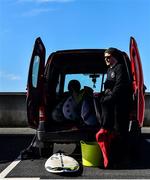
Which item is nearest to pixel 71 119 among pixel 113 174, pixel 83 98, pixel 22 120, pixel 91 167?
pixel 83 98

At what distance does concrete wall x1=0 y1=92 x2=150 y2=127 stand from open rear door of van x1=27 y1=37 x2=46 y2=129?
1001 centimetres

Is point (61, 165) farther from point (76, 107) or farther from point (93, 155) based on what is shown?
point (76, 107)

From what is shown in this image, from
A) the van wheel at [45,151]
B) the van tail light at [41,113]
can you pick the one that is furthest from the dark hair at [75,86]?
the van wheel at [45,151]

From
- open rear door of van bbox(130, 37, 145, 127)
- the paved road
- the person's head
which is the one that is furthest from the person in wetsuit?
the paved road

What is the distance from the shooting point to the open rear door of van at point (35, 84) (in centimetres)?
946

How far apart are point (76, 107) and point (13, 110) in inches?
407

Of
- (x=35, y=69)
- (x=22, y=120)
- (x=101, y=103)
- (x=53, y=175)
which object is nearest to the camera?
(x=53, y=175)

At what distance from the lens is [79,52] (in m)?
9.79

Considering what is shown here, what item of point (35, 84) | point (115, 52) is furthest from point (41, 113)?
point (115, 52)

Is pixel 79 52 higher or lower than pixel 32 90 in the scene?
higher

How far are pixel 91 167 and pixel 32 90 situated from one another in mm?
1554

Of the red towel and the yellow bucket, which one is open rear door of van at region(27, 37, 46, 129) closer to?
the yellow bucket

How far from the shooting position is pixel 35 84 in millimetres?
9562

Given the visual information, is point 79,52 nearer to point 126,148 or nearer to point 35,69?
point 35,69
